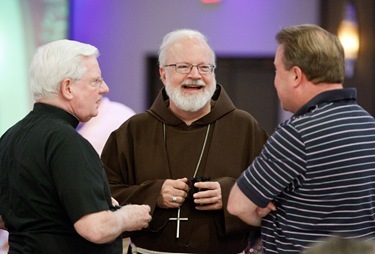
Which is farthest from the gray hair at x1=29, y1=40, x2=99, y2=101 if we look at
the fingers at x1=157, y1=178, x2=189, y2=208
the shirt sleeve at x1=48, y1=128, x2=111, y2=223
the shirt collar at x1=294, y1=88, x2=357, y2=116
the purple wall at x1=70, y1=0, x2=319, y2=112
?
the purple wall at x1=70, y1=0, x2=319, y2=112

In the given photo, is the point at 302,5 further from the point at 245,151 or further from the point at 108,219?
the point at 108,219

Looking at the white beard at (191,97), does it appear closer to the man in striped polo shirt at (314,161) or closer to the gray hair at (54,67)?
the gray hair at (54,67)

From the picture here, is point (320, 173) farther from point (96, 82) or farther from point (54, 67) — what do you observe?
point (54, 67)

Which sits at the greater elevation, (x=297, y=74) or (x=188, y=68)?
(x=297, y=74)

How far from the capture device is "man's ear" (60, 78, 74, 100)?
3.03 metres

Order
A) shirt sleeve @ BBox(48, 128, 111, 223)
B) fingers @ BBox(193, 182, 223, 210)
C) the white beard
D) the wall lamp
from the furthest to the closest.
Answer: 1. the wall lamp
2. the white beard
3. fingers @ BBox(193, 182, 223, 210)
4. shirt sleeve @ BBox(48, 128, 111, 223)

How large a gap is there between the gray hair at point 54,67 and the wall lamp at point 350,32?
16.0 ft

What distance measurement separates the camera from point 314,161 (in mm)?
2734

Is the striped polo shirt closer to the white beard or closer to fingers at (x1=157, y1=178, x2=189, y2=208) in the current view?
fingers at (x1=157, y1=178, x2=189, y2=208)

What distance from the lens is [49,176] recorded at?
2.92 meters

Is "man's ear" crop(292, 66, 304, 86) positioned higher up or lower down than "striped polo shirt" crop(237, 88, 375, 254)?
higher up

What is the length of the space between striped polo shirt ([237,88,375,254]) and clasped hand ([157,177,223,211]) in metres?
0.65

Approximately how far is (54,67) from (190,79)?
0.84 meters

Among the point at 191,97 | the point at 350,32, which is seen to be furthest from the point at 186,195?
the point at 350,32
